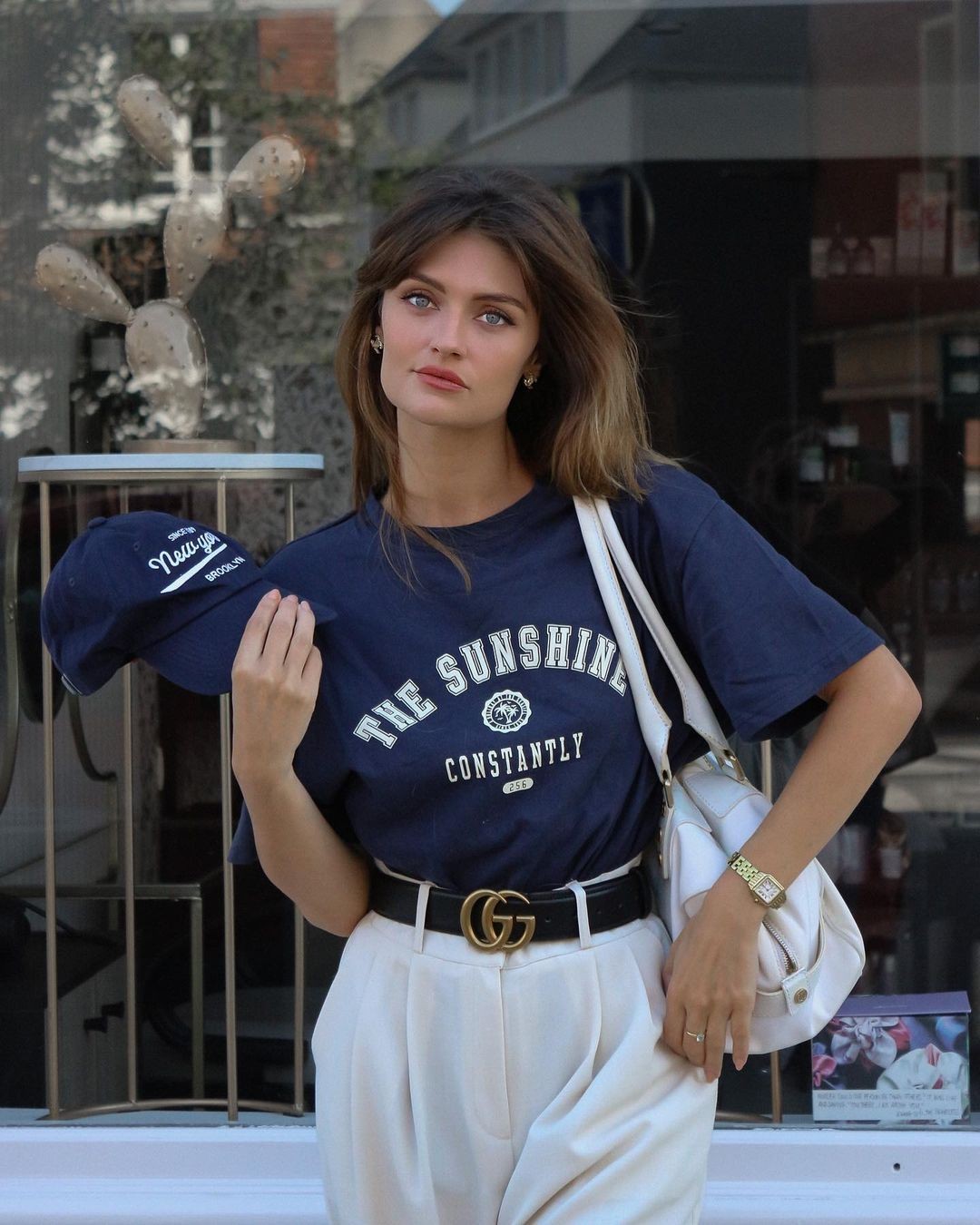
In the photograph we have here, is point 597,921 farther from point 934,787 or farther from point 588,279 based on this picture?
point 934,787

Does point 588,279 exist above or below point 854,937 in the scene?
above

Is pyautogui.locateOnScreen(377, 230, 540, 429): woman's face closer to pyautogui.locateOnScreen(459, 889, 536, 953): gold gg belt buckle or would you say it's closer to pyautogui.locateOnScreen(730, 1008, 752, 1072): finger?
pyautogui.locateOnScreen(459, 889, 536, 953): gold gg belt buckle

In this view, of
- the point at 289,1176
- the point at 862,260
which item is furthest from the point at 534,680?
the point at 862,260

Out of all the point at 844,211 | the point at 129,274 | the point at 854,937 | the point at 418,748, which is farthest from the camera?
the point at 844,211

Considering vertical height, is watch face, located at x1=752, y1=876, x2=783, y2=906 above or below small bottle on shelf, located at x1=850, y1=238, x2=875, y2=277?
below

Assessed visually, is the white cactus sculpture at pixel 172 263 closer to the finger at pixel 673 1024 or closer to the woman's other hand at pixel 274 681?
the woman's other hand at pixel 274 681

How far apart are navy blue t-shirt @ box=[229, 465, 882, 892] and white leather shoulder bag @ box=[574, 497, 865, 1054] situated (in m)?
0.02

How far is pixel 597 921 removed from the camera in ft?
5.31

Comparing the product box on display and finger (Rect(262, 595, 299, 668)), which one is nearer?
finger (Rect(262, 595, 299, 668))

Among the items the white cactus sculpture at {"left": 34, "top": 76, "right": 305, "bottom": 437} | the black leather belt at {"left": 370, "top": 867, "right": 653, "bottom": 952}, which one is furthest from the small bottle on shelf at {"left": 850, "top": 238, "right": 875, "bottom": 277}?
the black leather belt at {"left": 370, "top": 867, "right": 653, "bottom": 952}

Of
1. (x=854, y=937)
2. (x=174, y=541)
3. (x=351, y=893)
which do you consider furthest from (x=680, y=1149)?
(x=174, y=541)

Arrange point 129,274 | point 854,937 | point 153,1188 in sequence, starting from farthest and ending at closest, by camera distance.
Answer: point 129,274 → point 153,1188 → point 854,937

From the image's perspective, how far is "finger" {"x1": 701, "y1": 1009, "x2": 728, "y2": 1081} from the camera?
1604 mm

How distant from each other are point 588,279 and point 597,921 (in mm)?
698
